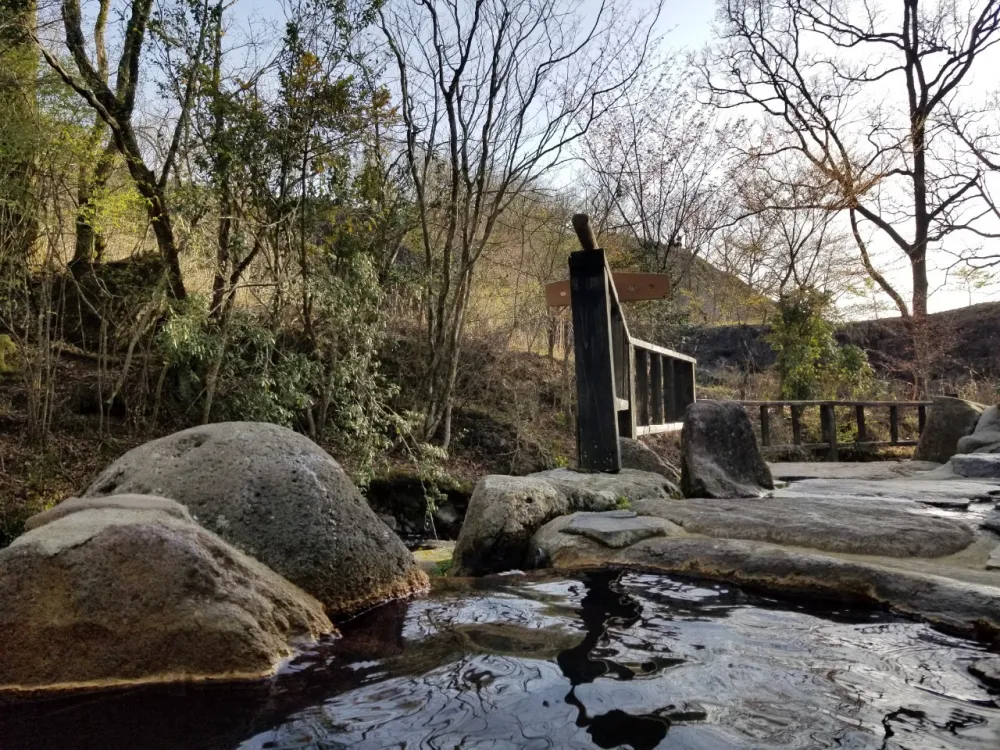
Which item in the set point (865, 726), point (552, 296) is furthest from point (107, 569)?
point (552, 296)

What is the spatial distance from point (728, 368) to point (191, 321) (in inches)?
697

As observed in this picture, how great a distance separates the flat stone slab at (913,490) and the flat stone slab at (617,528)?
1900 millimetres

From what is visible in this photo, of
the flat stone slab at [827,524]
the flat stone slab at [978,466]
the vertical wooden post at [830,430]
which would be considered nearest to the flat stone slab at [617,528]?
the flat stone slab at [827,524]

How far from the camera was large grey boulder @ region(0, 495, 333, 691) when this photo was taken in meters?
2.31

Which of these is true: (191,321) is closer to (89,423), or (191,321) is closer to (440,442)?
(89,423)

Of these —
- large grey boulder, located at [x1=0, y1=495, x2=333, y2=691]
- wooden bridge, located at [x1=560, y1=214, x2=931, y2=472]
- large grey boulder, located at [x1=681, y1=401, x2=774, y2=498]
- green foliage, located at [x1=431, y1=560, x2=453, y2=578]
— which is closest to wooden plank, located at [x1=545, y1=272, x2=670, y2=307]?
wooden bridge, located at [x1=560, y1=214, x2=931, y2=472]

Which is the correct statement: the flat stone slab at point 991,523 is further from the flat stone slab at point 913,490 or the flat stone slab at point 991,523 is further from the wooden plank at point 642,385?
the wooden plank at point 642,385

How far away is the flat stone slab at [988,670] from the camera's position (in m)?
2.17

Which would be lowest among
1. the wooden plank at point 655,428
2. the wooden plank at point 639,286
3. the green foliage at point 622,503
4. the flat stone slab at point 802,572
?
the flat stone slab at point 802,572

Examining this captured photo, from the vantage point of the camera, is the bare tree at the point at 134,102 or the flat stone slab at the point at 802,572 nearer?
the flat stone slab at the point at 802,572

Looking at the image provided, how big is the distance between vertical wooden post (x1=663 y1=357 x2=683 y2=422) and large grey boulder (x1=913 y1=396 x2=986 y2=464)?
11.7 feet

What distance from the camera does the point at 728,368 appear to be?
68.9 ft

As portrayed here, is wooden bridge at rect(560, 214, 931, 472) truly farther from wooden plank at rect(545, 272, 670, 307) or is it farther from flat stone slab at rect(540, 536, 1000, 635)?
flat stone slab at rect(540, 536, 1000, 635)

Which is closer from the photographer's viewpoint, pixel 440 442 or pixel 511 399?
pixel 440 442
